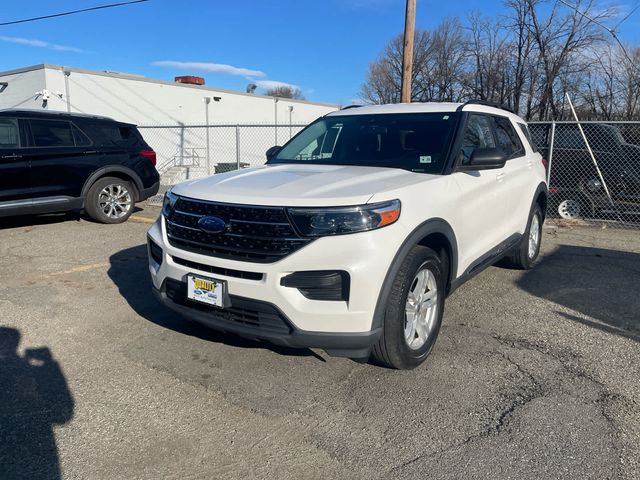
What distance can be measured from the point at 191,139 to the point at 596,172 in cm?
1753

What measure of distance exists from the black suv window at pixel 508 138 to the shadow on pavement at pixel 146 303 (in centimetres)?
298

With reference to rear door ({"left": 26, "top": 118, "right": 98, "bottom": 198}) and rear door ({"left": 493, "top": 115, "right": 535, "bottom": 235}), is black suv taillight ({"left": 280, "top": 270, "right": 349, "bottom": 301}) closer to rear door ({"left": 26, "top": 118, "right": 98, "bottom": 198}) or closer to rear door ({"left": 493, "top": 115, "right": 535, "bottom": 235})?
rear door ({"left": 493, "top": 115, "right": 535, "bottom": 235})

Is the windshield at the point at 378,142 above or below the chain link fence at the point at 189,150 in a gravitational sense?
above

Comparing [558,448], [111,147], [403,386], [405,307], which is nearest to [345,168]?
[405,307]

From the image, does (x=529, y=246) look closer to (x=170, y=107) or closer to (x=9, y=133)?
(x=9, y=133)

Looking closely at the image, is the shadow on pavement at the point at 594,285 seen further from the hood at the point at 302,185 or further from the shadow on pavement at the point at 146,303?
the shadow on pavement at the point at 146,303

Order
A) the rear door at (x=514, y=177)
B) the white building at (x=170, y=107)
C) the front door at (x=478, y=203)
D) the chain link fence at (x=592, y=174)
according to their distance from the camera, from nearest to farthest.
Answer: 1. the front door at (x=478, y=203)
2. the rear door at (x=514, y=177)
3. the chain link fence at (x=592, y=174)
4. the white building at (x=170, y=107)

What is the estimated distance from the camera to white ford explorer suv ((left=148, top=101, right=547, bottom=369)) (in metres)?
2.82

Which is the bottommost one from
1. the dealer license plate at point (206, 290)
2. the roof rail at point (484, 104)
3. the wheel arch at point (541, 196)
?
the dealer license plate at point (206, 290)

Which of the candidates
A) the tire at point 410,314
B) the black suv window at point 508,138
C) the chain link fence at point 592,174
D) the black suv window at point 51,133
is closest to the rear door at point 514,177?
the black suv window at point 508,138

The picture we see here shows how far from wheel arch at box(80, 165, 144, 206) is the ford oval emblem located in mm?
5829

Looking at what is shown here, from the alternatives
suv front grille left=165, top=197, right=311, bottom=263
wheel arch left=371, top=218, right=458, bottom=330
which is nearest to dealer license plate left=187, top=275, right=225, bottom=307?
suv front grille left=165, top=197, right=311, bottom=263

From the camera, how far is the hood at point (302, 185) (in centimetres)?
290

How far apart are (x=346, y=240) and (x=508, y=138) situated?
10.6ft
